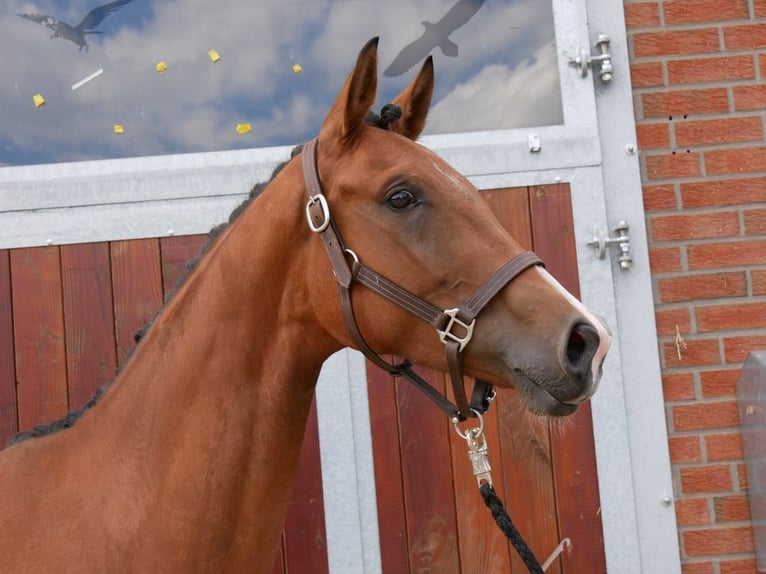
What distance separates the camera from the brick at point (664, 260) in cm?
283

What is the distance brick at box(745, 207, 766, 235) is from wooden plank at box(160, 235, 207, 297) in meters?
2.06

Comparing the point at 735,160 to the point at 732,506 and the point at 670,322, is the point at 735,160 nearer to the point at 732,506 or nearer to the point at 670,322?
the point at 670,322

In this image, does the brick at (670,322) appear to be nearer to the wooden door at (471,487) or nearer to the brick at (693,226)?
the brick at (693,226)

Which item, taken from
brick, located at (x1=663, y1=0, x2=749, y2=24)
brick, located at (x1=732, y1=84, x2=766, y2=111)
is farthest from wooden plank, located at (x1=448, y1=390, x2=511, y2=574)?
brick, located at (x1=663, y1=0, x2=749, y2=24)

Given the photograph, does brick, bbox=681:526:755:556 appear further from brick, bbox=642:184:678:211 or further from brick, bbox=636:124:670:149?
brick, bbox=636:124:670:149

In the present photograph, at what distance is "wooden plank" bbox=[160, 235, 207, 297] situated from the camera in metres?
2.77

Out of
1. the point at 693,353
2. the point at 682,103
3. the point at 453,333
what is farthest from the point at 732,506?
the point at 453,333

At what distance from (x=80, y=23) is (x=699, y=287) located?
8.52 ft

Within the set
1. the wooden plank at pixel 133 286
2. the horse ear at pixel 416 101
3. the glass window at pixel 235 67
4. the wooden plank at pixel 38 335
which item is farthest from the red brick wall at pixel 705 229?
the wooden plank at pixel 38 335

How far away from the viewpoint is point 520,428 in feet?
9.02

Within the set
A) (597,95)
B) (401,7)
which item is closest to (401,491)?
(597,95)

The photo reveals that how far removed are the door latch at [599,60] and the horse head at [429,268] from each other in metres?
1.31

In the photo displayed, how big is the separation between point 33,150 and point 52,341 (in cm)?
75

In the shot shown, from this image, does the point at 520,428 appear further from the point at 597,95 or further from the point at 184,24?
the point at 184,24
